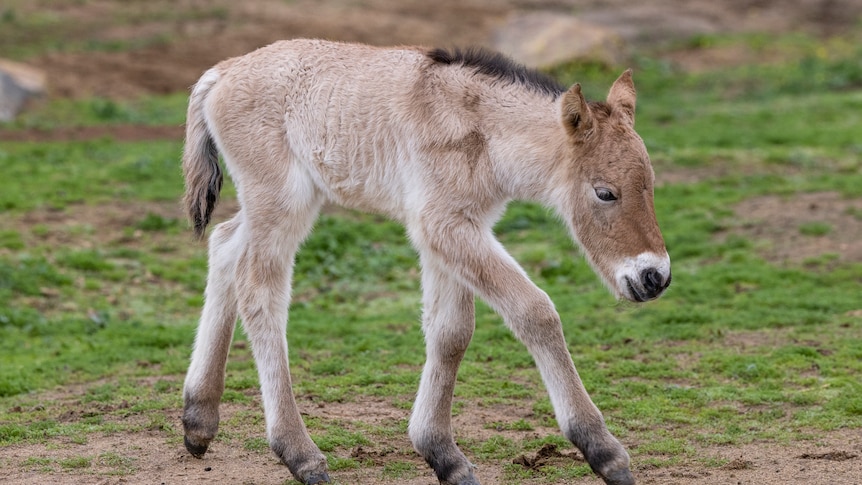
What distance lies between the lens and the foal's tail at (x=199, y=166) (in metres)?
7.04

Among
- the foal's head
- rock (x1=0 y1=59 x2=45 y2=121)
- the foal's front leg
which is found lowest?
rock (x1=0 y1=59 x2=45 y2=121)

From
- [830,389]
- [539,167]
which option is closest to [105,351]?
[539,167]

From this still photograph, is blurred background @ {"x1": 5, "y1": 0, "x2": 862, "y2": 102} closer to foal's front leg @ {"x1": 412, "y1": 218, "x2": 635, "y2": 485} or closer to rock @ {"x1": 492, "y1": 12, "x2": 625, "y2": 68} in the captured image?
rock @ {"x1": 492, "y1": 12, "x2": 625, "y2": 68}

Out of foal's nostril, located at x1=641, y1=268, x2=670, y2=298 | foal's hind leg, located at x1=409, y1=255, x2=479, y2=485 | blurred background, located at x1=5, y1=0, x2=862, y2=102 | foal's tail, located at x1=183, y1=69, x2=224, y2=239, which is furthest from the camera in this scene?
blurred background, located at x1=5, y1=0, x2=862, y2=102

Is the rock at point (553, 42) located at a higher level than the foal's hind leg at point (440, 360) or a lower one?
lower

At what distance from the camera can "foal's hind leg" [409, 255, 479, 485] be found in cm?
632

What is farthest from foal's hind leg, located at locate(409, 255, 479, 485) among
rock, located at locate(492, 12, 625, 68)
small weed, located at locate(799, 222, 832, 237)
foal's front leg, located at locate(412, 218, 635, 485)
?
rock, located at locate(492, 12, 625, 68)

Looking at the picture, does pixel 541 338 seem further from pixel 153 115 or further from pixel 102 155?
pixel 153 115

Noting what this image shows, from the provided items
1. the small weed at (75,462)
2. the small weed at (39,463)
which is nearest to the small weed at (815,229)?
the small weed at (75,462)

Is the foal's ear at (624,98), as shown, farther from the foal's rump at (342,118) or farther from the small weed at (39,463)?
the small weed at (39,463)

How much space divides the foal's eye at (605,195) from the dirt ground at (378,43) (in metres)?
1.63

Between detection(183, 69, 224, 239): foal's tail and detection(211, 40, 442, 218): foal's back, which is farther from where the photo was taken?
detection(183, 69, 224, 239): foal's tail

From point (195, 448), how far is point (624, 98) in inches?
128

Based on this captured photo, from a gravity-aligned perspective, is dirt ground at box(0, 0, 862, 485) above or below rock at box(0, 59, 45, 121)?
above
